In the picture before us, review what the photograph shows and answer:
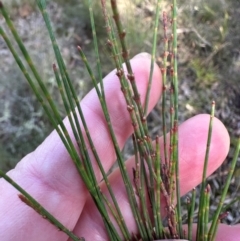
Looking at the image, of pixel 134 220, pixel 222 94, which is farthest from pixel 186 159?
pixel 222 94

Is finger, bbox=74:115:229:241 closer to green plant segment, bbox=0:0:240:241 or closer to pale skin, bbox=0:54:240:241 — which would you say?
pale skin, bbox=0:54:240:241

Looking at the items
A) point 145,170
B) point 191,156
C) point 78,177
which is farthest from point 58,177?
point 191,156

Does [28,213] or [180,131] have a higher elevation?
[180,131]

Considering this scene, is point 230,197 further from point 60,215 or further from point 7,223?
point 7,223

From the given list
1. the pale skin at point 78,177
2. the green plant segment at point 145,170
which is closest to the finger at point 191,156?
the pale skin at point 78,177

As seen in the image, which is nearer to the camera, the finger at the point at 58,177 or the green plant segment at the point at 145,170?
the green plant segment at the point at 145,170

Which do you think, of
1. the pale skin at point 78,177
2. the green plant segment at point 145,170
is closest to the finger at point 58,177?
the pale skin at point 78,177

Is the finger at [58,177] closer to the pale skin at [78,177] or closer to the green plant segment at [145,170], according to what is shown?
Result: the pale skin at [78,177]
